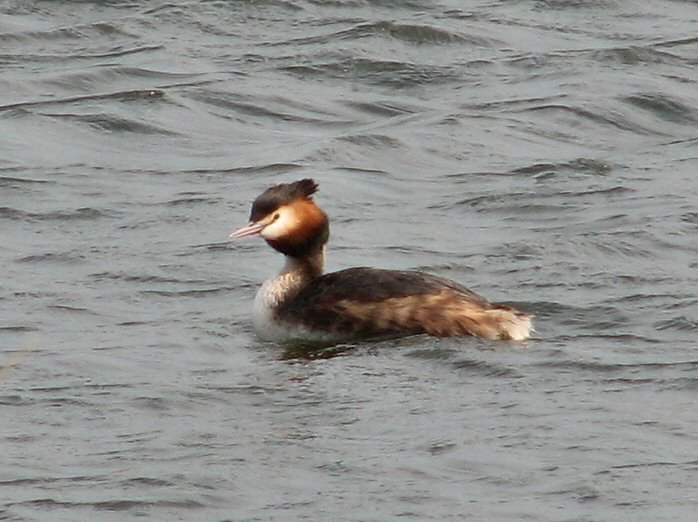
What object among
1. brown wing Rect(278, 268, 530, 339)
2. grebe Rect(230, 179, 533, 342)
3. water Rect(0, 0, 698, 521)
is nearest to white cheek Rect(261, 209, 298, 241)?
grebe Rect(230, 179, 533, 342)

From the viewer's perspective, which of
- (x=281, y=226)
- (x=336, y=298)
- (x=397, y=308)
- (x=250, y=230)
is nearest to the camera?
(x=397, y=308)

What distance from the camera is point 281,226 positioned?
10336 millimetres

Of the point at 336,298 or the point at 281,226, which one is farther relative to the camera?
the point at 281,226

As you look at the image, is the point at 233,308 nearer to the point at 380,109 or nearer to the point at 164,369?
the point at 164,369

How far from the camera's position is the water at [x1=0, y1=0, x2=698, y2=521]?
7.76 meters

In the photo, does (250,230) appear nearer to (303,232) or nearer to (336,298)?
(303,232)

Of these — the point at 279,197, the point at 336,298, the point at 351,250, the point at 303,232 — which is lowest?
the point at 351,250

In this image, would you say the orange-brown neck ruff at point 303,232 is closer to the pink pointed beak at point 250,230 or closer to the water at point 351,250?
the pink pointed beak at point 250,230

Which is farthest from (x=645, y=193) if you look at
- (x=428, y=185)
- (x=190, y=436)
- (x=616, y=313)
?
(x=190, y=436)

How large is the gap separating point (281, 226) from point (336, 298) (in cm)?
50

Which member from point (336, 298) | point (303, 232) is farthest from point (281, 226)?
point (336, 298)

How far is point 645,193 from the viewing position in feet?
42.5

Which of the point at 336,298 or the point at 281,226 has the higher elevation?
the point at 281,226

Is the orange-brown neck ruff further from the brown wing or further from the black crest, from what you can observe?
the brown wing
